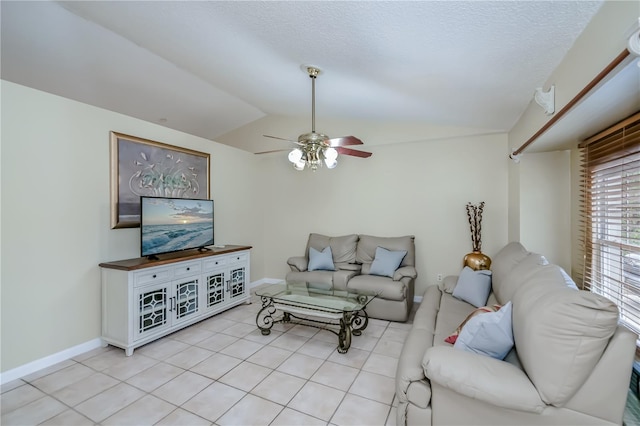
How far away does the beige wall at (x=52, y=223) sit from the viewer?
7.71ft

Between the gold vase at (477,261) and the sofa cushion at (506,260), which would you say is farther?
the gold vase at (477,261)

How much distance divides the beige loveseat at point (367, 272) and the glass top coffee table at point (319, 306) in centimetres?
Result: 26

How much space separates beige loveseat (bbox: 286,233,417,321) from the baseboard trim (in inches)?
92.0

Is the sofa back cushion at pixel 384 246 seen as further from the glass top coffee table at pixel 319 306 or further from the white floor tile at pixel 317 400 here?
the white floor tile at pixel 317 400

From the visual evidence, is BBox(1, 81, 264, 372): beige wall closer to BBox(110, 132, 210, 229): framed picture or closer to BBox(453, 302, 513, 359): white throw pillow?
→ BBox(110, 132, 210, 229): framed picture

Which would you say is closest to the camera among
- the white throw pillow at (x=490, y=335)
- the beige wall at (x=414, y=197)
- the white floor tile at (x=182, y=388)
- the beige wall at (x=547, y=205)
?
the white throw pillow at (x=490, y=335)

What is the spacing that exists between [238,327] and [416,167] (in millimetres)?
3407

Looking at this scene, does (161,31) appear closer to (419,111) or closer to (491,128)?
(419,111)

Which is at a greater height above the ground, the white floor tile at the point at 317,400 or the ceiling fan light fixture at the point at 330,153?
the ceiling fan light fixture at the point at 330,153

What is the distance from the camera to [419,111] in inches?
139

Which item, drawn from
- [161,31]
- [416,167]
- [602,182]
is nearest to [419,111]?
[416,167]

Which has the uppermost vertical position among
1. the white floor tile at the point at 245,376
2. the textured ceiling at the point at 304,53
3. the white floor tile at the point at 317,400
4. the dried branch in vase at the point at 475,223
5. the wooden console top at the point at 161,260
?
the textured ceiling at the point at 304,53

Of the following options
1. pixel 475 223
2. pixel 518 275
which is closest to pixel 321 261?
pixel 475 223

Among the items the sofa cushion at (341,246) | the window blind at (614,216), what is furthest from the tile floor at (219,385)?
the window blind at (614,216)
